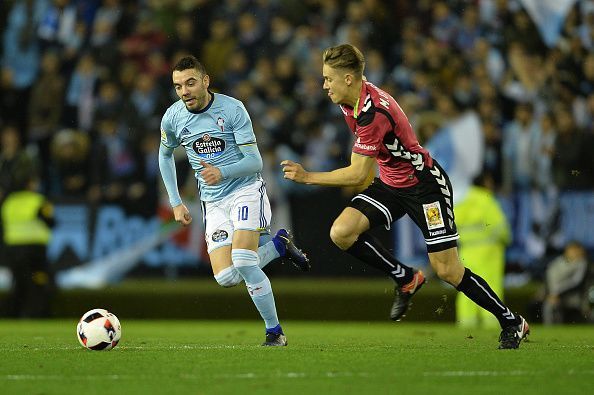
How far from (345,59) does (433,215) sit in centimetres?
135

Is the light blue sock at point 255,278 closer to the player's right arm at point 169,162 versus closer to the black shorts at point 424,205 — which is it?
the player's right arm at point 169,162

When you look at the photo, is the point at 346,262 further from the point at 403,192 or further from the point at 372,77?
the point at 403,192

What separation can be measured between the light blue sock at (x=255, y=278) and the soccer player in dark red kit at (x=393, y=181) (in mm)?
675

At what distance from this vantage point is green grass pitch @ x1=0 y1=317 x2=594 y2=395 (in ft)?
22.0

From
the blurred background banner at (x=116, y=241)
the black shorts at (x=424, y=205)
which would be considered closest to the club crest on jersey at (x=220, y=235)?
the black shorts at (x=424, y=205)

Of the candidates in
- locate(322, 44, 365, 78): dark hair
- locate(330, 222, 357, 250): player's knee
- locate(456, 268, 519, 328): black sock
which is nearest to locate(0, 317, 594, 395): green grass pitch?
locate(456, 268, 519, 328): black sock

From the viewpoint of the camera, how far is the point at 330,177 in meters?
8.54

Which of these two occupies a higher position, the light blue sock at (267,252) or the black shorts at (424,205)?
the black shorts at (424,205)

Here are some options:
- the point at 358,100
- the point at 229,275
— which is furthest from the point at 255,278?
the point at 358,100

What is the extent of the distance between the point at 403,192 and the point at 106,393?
3.45 meters

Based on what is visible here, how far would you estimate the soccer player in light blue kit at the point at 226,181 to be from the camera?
9.45m

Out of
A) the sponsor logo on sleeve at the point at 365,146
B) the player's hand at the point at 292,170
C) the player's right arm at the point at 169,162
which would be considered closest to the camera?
the player's hand at the point at 292,170

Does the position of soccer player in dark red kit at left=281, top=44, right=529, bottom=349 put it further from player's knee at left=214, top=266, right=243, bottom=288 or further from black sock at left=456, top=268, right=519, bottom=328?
player's knee at left=214, top=266, right=243, bottom=288

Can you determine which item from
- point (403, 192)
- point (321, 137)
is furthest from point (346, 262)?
point (403, 192)
